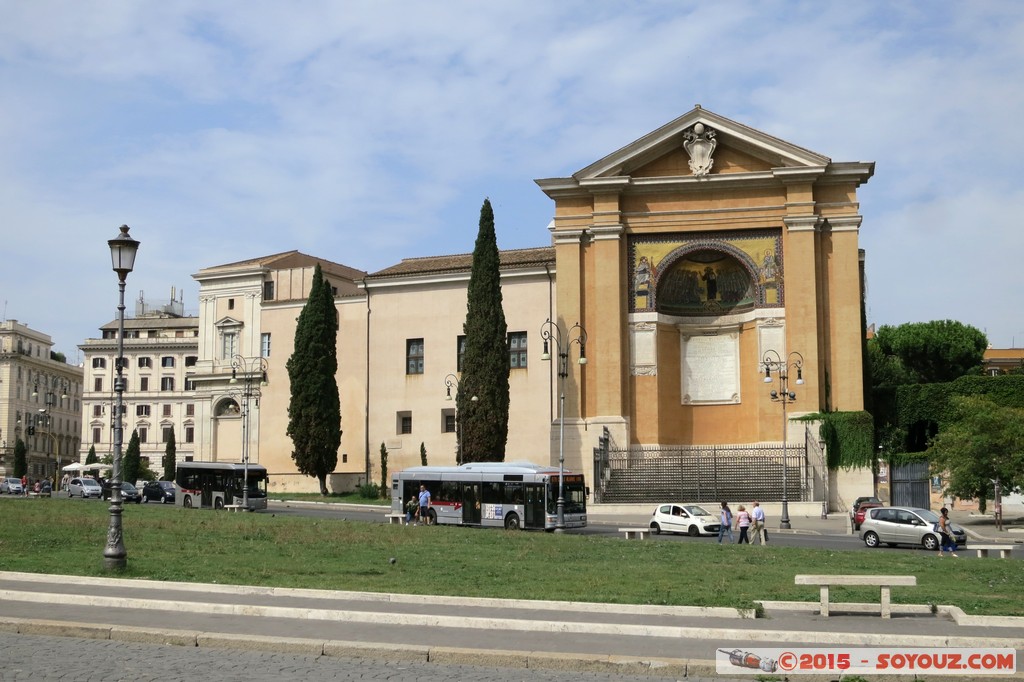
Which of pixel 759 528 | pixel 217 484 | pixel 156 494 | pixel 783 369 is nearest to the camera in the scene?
pixel 759 528

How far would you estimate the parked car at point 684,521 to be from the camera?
123 ft

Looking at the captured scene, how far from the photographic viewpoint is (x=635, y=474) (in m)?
49.6

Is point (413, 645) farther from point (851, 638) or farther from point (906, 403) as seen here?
point (906, 403)

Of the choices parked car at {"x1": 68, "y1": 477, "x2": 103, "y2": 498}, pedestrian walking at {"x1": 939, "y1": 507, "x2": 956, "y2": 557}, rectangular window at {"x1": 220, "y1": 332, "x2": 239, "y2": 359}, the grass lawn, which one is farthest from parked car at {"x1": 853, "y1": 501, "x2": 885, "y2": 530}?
rectangular window at {"x1": 220, "y1": 332, "x2": 239, "y2": 359}

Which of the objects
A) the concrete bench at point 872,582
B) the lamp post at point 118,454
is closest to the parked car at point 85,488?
the lamp post at point 118,454

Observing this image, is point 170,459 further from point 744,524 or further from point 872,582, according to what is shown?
point 872,582

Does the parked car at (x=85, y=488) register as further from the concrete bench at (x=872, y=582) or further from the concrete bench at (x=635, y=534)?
the concrete bench at (x=872, y=582)

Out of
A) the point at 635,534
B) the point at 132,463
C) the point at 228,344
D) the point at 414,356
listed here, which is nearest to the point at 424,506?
the point at 635,534

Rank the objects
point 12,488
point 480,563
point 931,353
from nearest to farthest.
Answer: point 480,563
point 12,488
point 931,353

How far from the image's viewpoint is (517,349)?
60.2 metres

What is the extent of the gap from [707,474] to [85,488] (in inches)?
1307

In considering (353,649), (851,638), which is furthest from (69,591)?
(851,638)

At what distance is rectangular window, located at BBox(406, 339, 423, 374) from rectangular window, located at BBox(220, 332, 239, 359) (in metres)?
15.1

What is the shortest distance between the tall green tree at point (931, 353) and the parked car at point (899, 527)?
42.1 metres
